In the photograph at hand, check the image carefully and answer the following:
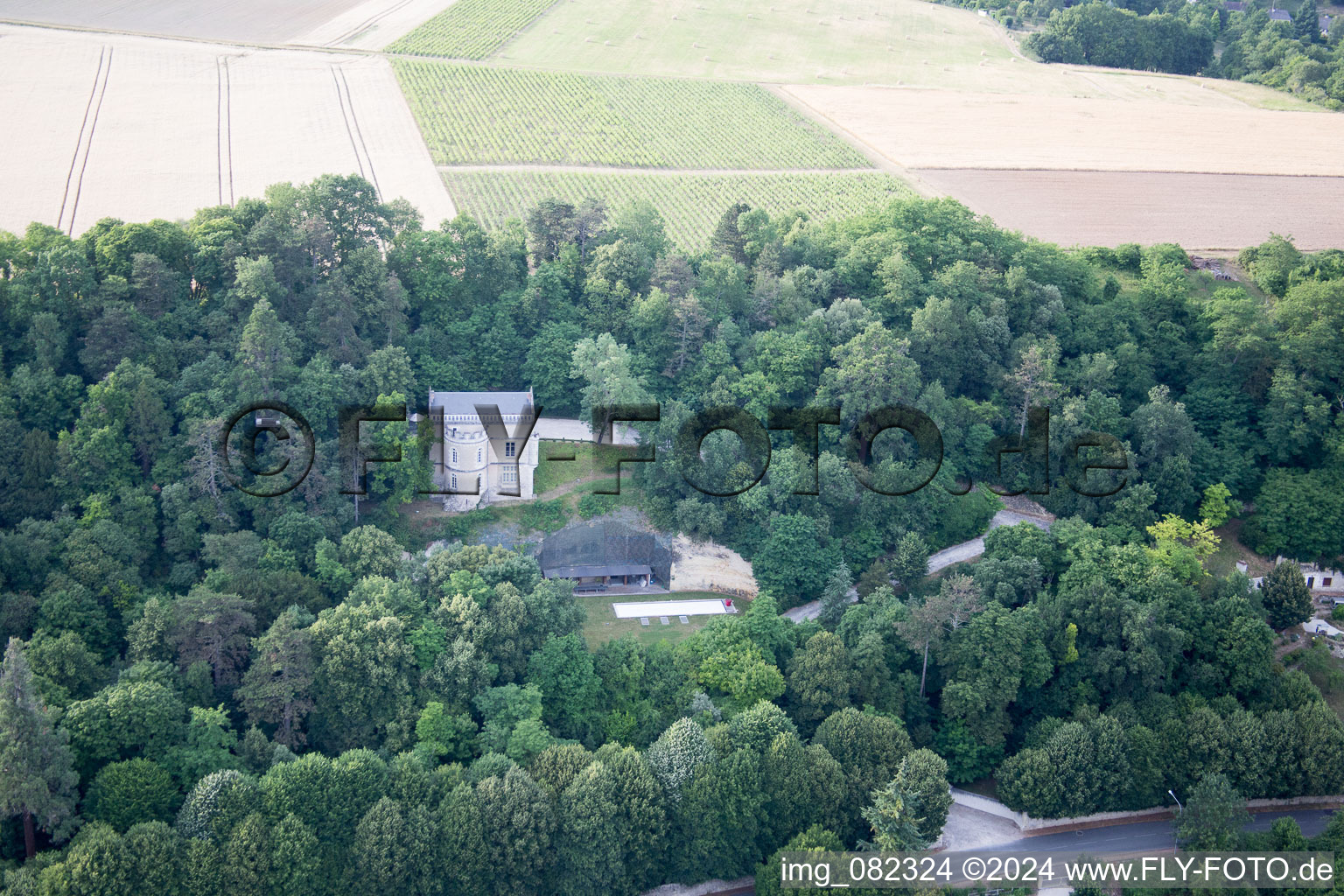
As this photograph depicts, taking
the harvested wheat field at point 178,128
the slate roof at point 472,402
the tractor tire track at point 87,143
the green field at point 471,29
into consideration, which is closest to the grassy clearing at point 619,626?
the slate roof at point 472,402

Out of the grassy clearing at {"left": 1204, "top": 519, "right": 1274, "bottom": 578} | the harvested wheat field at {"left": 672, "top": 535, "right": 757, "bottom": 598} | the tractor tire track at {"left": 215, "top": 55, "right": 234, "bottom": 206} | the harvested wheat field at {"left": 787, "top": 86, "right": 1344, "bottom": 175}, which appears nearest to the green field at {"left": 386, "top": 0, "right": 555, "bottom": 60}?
the tractor tire track at {"left": 215, "top": 55, "right": 234, "bottom": 206}

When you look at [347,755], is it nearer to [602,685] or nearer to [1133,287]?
[602,685]

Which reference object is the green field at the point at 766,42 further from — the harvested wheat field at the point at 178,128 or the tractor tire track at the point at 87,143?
the tractor tire track at the point at 87,143

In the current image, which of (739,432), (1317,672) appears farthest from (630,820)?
(1317,672)

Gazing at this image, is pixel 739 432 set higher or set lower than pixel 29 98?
lower

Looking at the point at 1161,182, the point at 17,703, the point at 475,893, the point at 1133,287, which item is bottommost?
the point at 475,893
